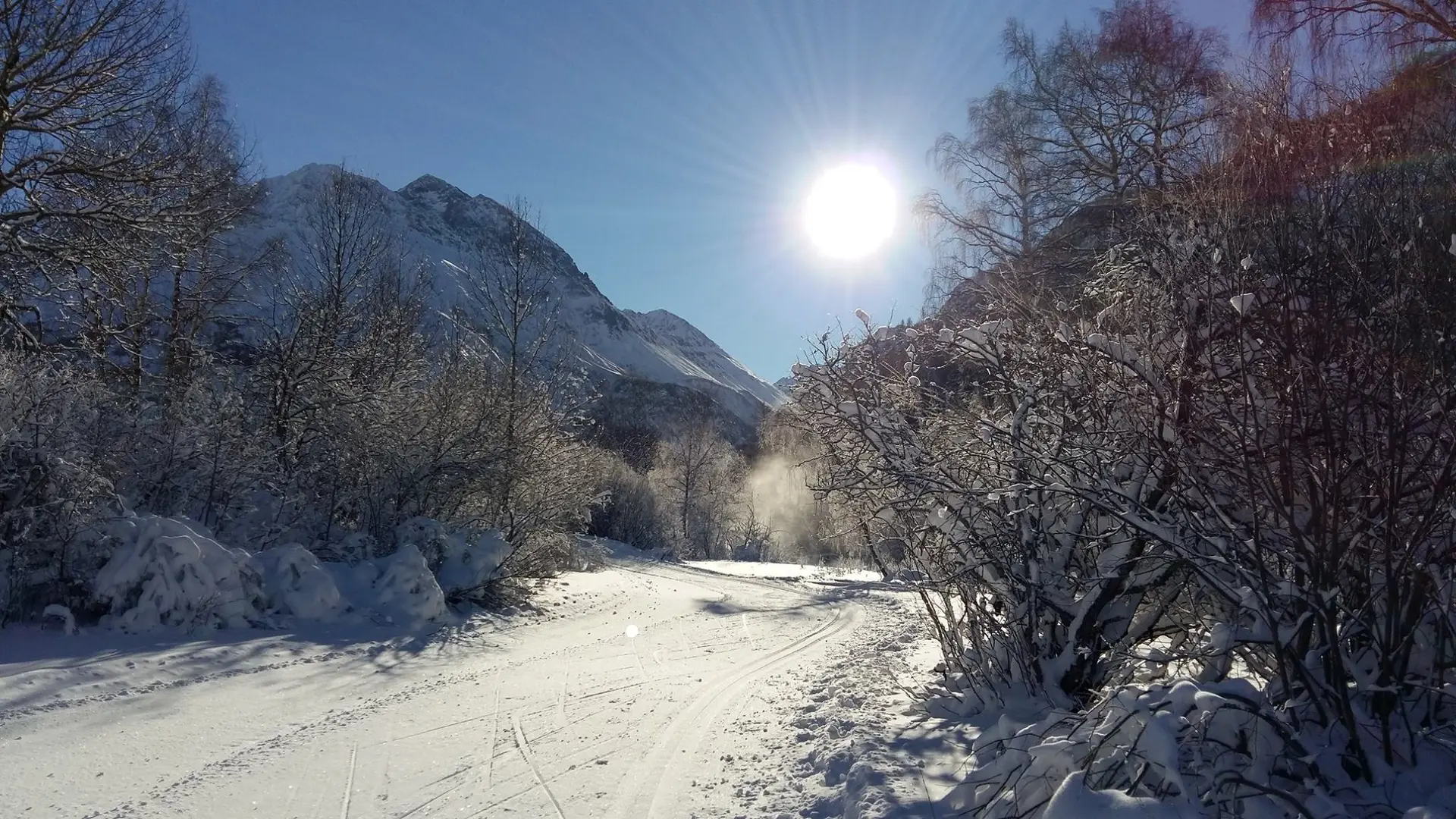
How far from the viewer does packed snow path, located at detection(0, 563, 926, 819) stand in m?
4.56

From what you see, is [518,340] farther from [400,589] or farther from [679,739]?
[679,739]

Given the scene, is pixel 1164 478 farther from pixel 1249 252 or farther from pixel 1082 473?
pixel 1249 252

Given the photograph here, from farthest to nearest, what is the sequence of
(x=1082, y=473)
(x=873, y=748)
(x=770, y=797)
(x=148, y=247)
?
(x=148, y=247) → (x=873, y=748) → (x=770, y=797) → (x=1082, y=473)

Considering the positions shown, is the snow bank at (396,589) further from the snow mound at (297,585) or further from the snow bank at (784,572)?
the snow bank at (784,572)

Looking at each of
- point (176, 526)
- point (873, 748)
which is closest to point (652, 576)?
point (176, 526)

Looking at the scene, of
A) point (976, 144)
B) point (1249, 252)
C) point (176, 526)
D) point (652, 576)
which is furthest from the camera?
point (652, 576)

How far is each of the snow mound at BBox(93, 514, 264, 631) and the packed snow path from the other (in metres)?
0.56

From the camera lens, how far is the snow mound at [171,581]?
848cm

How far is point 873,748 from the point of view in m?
4.88

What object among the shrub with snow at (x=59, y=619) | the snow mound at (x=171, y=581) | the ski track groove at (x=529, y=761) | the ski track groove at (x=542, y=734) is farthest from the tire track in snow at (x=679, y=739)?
the shrub with snow at (x=59, y=619)

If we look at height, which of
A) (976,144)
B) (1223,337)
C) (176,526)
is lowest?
(176,526)

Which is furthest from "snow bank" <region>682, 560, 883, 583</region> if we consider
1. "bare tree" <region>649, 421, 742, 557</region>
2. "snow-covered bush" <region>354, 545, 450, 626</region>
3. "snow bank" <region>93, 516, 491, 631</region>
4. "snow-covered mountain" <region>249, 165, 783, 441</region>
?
"snow-covered mountain" <region>249, 165, 783, 441</region>

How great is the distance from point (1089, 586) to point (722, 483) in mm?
38782

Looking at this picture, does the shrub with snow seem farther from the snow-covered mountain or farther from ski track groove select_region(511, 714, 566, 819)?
the snow-covered mountain
